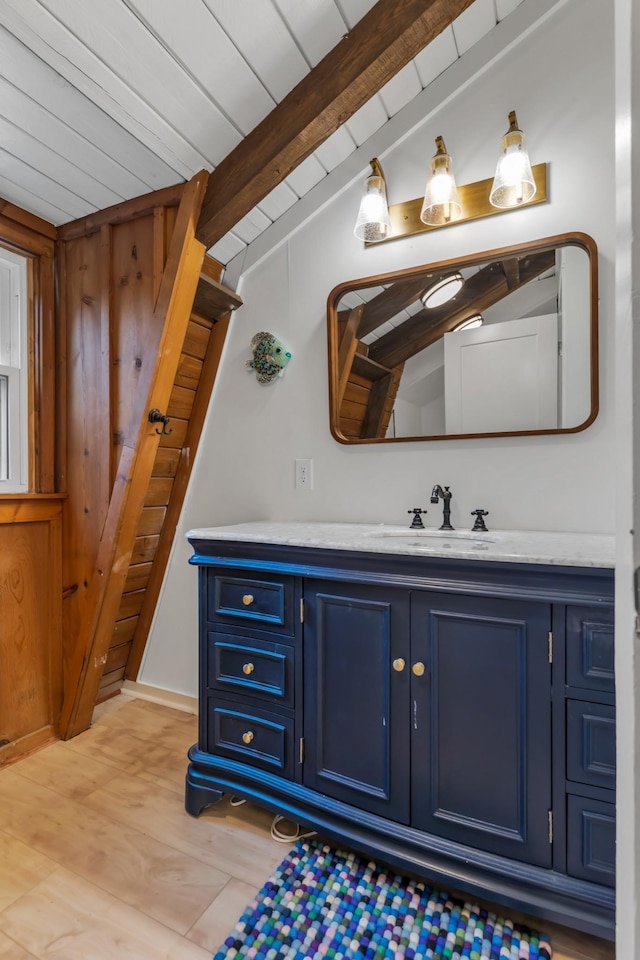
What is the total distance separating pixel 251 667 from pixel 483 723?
0.69 m

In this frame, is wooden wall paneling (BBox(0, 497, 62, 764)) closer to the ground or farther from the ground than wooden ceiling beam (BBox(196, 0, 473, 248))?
closer to the ground

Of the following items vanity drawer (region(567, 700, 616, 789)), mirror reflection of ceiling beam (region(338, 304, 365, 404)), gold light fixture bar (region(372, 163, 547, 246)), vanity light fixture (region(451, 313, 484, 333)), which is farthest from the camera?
mirror reflection of ceiling beam (region(338, 304, 365, 404))

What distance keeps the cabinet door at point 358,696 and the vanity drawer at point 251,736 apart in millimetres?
75

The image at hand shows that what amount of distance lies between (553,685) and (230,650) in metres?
0.93

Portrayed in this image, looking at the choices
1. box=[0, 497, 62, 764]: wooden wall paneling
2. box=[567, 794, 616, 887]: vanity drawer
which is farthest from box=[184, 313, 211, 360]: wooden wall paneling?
box=[567, 794, 616, 887]: vanity drawer

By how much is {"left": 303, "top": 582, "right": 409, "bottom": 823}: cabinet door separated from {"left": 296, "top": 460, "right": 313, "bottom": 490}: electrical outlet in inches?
25.9

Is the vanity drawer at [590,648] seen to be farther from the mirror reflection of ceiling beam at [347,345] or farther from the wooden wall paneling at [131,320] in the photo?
the wooden wall paneling at [131,320]

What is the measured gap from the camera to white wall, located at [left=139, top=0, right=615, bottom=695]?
1467mm

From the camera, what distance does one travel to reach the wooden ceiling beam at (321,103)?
4.53ft

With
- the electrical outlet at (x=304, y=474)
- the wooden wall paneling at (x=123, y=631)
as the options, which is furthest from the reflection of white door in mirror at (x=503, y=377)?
the wooden wall paneling at (x=123, y=631)

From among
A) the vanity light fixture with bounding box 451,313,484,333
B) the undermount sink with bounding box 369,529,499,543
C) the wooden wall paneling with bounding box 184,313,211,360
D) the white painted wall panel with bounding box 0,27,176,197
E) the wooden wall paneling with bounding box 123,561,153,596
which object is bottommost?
the wooden wall paneling with bounding box 123,561,153,596

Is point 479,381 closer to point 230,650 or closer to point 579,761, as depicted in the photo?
point 579,761

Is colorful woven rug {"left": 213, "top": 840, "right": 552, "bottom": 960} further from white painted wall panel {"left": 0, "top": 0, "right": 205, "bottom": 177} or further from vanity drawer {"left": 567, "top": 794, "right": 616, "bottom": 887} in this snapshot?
white painted wall panel {"left": 0, "top": 0, "right": 205, "bottom": 177}

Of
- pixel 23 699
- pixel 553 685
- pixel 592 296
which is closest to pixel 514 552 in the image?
pixel 553 685
